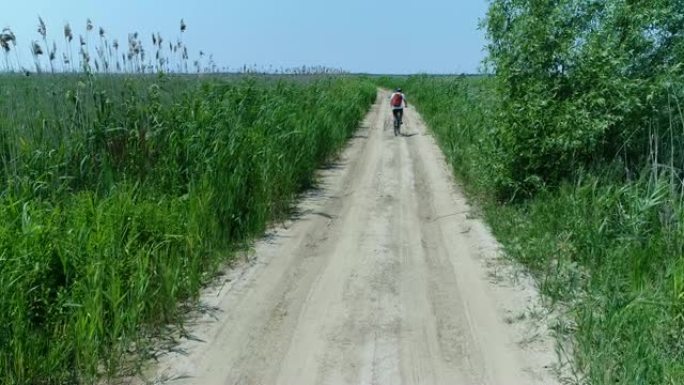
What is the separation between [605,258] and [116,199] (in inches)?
196

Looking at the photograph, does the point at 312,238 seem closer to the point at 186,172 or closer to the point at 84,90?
the point at 186,172

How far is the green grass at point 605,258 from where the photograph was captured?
410 cm

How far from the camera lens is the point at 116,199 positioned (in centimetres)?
599

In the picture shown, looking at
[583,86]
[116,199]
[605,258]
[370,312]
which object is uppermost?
[583,86]

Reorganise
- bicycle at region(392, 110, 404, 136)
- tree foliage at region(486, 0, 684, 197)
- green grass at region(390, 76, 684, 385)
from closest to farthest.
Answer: green grass at region(390, 76, 684, 385) < tree foliage at region(486, 0, 684, 197) < bicycle at region(392, 110, 404, 136)

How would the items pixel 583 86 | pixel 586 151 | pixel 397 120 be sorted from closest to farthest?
1. pixel 583 86
2. pixel 586 151
3. pixel 397 120

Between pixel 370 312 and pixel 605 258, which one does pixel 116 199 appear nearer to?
pixel 370 312

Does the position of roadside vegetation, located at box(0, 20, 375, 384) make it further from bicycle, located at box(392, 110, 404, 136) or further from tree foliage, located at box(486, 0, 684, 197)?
bicycle, located at box(392, 110, 404, 136)

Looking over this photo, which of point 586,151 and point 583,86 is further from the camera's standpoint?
point 586,151

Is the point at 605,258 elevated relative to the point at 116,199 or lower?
lower

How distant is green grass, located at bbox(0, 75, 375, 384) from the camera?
13.6 feet

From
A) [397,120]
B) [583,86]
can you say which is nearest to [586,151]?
[583,86]

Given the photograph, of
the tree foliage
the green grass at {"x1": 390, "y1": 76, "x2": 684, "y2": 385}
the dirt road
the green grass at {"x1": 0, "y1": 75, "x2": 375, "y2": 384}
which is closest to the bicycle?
the green grass at {"x1": 0, "y1": 75, "x2": 375, "y2": 384}

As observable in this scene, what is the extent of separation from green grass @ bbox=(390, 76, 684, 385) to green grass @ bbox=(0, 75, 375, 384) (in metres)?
3.36
